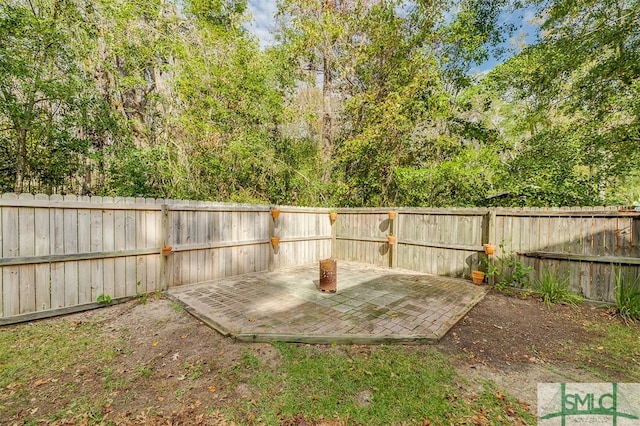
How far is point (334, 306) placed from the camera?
409 cm

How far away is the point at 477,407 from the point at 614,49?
929 cm

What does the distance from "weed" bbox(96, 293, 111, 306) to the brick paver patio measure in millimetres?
841

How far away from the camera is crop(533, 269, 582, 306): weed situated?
4.38 meters

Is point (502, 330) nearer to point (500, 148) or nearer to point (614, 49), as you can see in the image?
point (500, 148)

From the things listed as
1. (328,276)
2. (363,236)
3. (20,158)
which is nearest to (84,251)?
(20,158)

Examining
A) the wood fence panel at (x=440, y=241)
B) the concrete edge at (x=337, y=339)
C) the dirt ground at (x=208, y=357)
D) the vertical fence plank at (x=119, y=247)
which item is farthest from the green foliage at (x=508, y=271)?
the vertical fence plank at (x=119, y=247)

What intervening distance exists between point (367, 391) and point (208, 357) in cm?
161

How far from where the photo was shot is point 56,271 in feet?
12.3

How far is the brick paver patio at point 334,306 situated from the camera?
3191mm

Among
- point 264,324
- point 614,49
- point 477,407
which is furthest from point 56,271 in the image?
point 614,49

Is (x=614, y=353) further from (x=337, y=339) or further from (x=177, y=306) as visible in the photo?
(x=177, y=306)

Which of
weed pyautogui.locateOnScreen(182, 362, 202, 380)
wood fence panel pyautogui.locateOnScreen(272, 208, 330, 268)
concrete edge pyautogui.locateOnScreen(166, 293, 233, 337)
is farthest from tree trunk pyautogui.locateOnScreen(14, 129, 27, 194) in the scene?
weed pyautogui.locateOnScreen(182, 362, 202, 380)

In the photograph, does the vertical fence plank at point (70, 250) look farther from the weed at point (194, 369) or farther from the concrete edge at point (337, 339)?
the concrete edge at point (337, 339)

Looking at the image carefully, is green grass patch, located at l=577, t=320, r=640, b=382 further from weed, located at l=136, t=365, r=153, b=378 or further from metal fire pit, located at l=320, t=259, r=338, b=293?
weed, located at l=136, t=365, r=153, b=378
